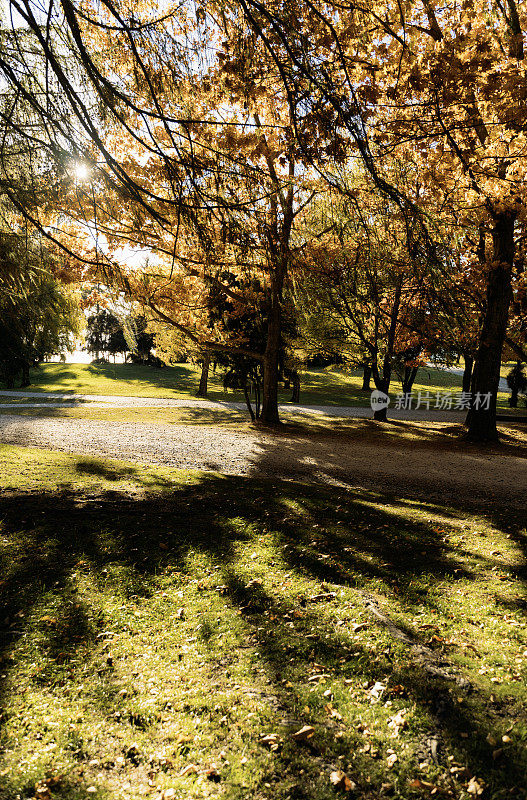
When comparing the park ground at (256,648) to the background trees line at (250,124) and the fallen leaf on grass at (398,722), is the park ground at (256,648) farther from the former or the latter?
the background trees line at (250,124)

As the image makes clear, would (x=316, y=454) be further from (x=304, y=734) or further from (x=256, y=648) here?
(x=304, y=734)

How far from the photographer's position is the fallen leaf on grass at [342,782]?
2.23 meters

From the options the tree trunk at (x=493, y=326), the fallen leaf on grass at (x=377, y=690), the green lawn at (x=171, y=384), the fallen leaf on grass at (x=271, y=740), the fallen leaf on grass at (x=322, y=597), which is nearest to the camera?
the fallen leaf on grass at (x=271, y=740)

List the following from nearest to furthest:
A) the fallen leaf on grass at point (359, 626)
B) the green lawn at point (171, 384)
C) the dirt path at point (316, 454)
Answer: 1. the fallen leaf on grass at point (359, 626)
2. the dirt path at point (316, 454)
3. the green lawn at point (171, 384)

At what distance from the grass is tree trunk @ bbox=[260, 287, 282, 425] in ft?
31.7

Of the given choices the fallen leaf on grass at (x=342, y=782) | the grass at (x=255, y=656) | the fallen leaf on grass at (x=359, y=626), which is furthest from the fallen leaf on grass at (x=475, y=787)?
the fallen leaf on grass at (x=359, y=626)

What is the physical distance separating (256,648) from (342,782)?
3.67 ft

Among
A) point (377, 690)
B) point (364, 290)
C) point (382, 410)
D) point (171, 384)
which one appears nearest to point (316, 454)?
point (364, 290)

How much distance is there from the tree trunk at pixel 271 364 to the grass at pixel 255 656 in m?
9.68

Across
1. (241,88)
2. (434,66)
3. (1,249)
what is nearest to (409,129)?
(434,66)

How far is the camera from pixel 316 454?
11359 millimetres
